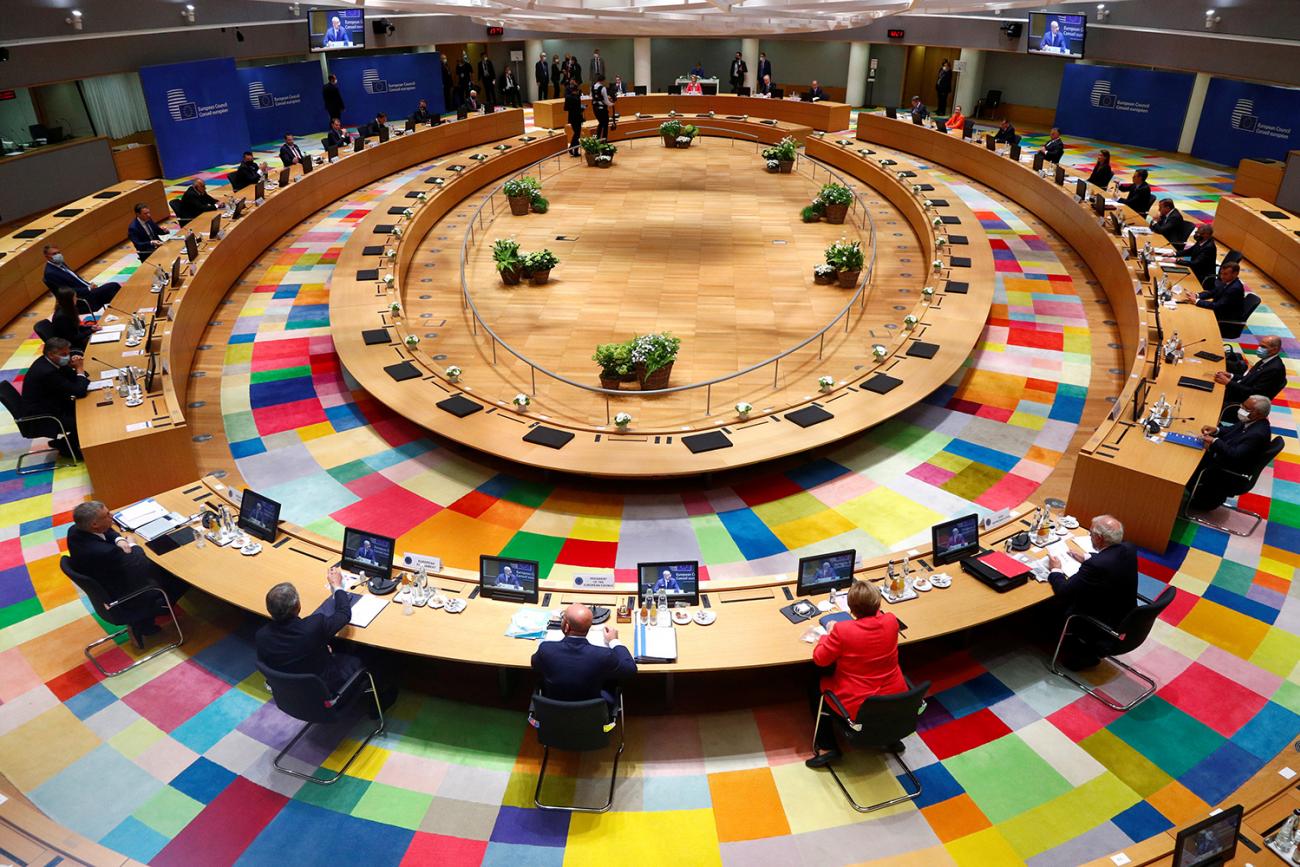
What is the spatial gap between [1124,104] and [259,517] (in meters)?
28.5

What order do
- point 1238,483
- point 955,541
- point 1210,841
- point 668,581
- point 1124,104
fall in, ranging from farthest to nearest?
point 1124,104, point 1238,483, point 955,541, point 668,581, point 1210,841

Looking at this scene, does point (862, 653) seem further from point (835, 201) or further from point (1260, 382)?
point (835, 201)

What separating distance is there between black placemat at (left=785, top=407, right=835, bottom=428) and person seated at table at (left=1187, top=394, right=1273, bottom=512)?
13.2 ft

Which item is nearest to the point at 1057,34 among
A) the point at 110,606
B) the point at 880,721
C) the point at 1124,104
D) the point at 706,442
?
the point at 1124,104

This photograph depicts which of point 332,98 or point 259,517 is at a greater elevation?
point 332,98

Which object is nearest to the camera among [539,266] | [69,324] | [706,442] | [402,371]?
[706,442]

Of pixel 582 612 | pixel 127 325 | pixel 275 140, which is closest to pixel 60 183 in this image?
pixel 275 140

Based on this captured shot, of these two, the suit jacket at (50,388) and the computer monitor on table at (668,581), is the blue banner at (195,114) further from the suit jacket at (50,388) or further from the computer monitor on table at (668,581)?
the computer monitor on table at (668,581)

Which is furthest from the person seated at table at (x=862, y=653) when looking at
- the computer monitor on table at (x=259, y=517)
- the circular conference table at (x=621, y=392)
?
the computer monitor on table at (x=259, y=517)

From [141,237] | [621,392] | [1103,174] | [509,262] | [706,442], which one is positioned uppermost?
[1103,174]

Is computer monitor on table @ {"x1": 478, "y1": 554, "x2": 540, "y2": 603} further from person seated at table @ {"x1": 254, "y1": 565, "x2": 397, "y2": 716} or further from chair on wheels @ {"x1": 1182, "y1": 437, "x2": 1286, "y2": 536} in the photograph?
chair on wheels @ {"x1": 1182, "y1": 437, "x2": 1286, "y2": 536}

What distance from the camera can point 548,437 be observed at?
10305 millimetres

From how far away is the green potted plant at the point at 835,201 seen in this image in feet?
62.2

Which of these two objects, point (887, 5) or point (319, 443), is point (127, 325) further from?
point (887, 5)
